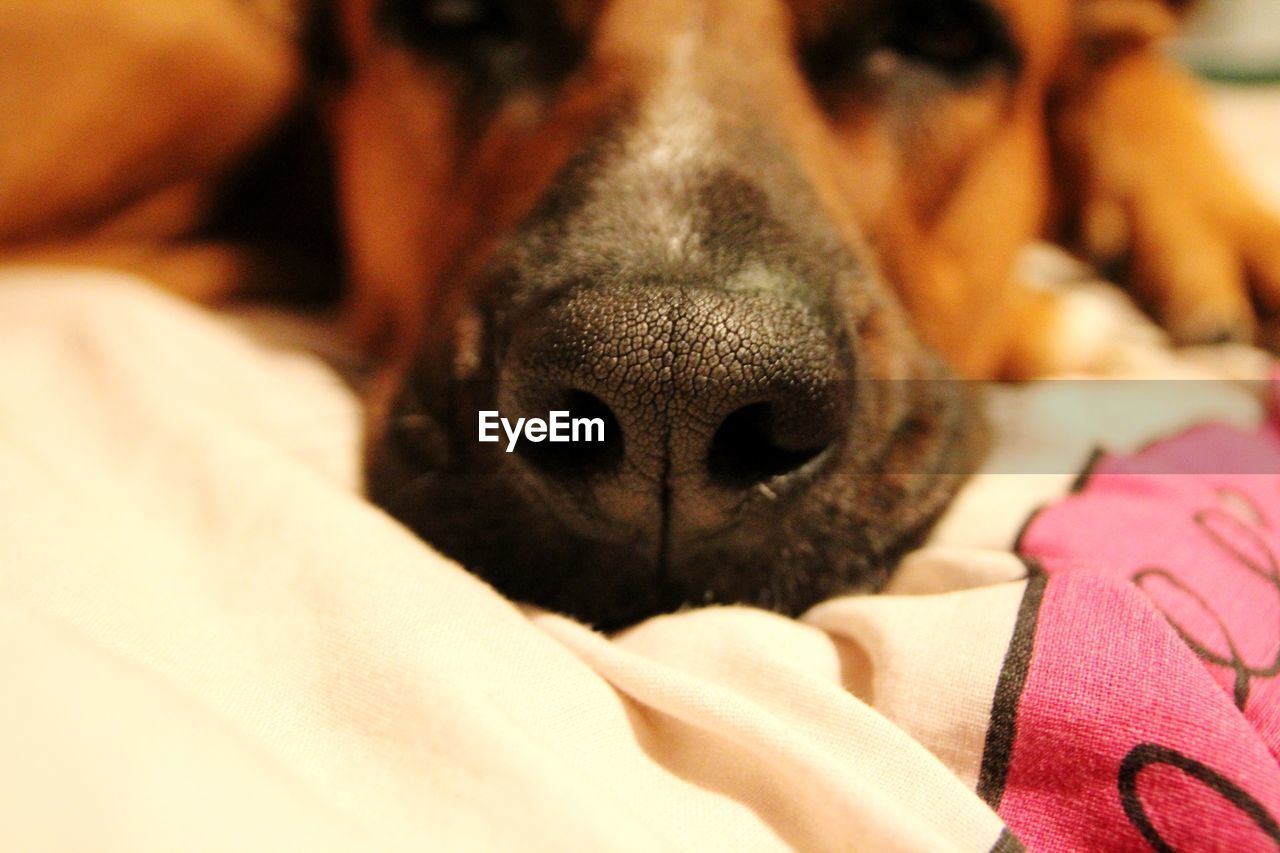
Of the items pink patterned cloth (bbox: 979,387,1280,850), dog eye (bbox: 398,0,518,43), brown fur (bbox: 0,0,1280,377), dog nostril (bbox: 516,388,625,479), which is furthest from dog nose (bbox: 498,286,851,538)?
dog eye (bbox: 398,0,518,43)

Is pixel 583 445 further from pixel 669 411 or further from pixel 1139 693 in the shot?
pixel 1139 693

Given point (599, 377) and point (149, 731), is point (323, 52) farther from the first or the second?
point (149, 731)

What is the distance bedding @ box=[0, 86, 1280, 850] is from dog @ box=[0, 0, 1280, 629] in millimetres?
85

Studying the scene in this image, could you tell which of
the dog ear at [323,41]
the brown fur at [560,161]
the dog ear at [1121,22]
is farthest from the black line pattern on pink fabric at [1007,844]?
the dog ear at [1121,22]

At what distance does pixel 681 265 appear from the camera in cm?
65

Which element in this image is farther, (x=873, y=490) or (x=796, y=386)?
(x=873, y=490)

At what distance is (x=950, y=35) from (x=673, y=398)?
0.75 metres

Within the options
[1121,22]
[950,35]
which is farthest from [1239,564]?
[1121,22]

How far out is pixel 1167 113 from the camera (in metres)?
1.55

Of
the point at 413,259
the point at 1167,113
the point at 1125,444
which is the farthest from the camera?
the point at 1167,113

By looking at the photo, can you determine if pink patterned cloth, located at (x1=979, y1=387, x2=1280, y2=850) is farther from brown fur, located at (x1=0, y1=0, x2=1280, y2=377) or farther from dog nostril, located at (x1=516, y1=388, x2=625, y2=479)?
brown fur, located at (x1=0, y1=0, x2=1280, y2=377)

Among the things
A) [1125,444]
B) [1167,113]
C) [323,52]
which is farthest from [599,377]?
[1167,113]

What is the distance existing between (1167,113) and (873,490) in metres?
1.22

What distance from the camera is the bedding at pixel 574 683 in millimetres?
401
